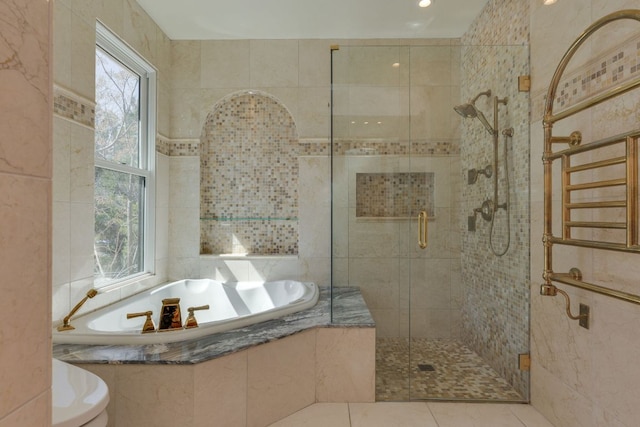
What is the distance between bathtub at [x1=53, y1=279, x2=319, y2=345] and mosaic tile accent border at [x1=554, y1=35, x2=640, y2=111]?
177 centimetres

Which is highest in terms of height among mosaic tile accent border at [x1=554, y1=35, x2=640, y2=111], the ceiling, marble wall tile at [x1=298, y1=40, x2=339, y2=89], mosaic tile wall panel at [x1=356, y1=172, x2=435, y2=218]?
the ceiling

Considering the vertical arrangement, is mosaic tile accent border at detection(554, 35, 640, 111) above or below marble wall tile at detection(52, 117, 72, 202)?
above

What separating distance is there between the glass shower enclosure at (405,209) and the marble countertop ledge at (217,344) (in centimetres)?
19

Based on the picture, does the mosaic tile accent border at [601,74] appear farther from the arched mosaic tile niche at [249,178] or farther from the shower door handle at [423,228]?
the arched mosaic tile niche at [249,178]

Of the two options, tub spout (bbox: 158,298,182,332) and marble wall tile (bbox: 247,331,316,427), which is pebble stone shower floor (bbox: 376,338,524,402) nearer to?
marble wall tile (bbox: 247,331,316,427)

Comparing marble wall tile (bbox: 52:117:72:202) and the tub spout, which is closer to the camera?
marble wall tile (bbox: 52:117:72:202)

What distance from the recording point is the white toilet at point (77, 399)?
36.2 inches

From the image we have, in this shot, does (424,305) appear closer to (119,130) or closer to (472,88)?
(472,88)

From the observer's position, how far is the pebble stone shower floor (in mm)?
1998

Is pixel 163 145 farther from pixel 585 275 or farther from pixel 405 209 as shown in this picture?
pixel 585 275

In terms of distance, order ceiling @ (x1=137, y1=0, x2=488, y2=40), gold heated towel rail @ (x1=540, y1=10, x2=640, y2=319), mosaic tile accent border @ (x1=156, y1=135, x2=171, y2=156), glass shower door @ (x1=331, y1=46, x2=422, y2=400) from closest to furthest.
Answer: gold heated towel rail @ (x1=540, y1=10, x2=640, y2=319) < glass shower door @ (x1=331, y1=46, x2=422, y2=400) < ceiling @ (x1=137, y1=0, x2=488, y2=40) < mosaic tile accent border @ (x1=156, y1=135, x2=171, y2=156)

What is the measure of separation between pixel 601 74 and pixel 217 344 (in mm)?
2000

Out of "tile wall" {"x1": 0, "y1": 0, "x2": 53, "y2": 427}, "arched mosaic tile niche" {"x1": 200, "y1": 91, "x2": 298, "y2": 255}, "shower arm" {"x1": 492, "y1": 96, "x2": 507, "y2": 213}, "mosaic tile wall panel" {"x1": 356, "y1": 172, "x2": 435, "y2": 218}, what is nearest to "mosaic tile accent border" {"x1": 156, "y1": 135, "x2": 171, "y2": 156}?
"arched mosaic tile niche" {"x1": 200, "y1": 91, "x2": 298, "y2": 255}

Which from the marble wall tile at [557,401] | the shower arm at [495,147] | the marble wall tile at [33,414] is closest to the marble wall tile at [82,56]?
the marble wall tile at [33,414]
